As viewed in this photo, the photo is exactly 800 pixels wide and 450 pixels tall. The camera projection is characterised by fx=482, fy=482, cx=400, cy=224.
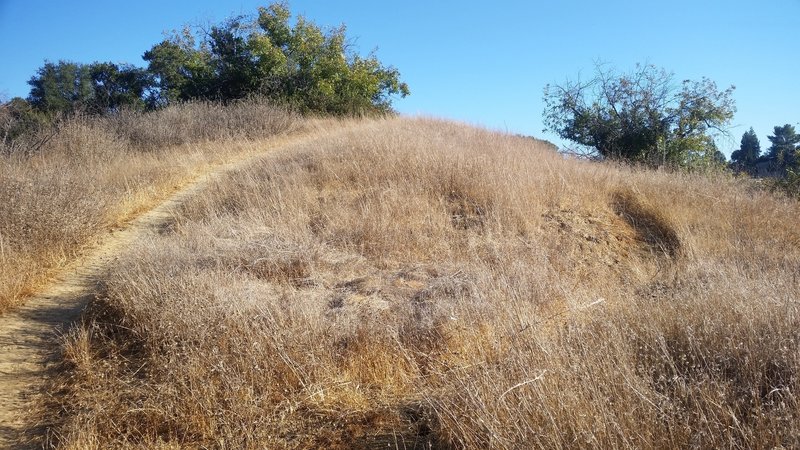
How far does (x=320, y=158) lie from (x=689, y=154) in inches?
446

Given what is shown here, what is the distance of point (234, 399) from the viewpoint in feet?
10.6

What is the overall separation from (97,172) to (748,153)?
56.8ft

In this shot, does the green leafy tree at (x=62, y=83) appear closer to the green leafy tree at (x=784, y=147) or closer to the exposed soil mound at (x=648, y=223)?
the exposed soil mound at (x=648, y=223)

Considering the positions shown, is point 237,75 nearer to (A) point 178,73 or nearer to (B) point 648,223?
(A) point 178,73

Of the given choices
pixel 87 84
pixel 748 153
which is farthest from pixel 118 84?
pixel 748 153

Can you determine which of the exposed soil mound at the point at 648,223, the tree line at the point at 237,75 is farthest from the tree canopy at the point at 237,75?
the exposed soil mound at the point at 648,223

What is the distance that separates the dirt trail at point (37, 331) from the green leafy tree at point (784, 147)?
13.1 m

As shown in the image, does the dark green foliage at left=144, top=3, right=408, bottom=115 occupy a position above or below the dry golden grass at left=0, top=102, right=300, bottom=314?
above

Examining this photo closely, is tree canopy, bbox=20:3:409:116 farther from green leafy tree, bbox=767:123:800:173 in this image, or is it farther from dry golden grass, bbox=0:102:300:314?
green leafy tree, bbox=767:123:800:173

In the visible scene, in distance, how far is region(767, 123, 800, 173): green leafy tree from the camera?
35.6 ft

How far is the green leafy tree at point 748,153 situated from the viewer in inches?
520

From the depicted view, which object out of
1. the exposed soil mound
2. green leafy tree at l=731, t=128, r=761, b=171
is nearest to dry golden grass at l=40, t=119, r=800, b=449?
the exposed soil mound

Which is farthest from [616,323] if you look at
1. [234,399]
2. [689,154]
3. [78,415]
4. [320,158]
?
[689,154]

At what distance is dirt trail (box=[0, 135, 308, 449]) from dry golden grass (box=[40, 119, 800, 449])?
0.24 metres
